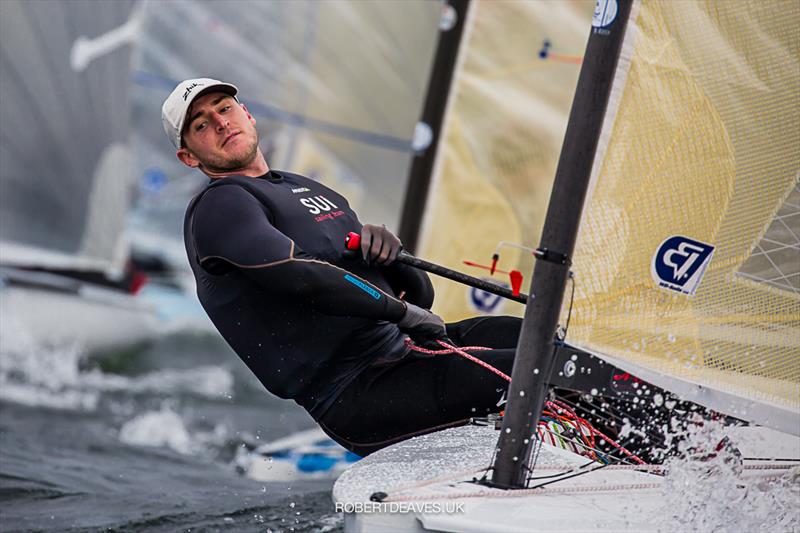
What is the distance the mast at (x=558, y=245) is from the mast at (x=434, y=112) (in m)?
2.59

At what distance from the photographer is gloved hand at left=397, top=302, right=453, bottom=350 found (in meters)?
1.86

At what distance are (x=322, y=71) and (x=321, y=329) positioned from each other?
401 centimetres

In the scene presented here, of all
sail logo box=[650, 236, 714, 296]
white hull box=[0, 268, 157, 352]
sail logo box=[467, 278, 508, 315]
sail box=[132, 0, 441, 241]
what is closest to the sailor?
sail logo box=[650, 236, 714, 296]

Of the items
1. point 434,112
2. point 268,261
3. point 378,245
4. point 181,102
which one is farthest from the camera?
point 434,112

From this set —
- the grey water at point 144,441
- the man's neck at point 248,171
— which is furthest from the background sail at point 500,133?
the man's neck at point 248,171

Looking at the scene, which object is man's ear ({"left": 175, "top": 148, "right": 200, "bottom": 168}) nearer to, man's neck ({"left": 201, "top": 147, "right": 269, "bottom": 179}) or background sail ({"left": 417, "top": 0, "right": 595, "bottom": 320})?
man's neck ({"left": 201, "top": 147, "right": 269, "bottom": 179})

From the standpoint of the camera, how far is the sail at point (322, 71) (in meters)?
4.79

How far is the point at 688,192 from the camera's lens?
158 cm

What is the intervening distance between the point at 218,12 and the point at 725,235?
6.02 meters

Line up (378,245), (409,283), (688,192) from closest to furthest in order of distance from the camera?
(688,192) < (378,245) < (409,283)

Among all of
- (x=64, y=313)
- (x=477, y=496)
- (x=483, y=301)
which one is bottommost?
(x=64, y=313)

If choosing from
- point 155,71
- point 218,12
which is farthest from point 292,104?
point 155,71

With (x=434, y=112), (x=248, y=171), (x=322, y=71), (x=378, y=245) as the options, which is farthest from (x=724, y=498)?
(x=322, y=71)

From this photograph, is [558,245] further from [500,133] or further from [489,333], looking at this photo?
[500,133]
